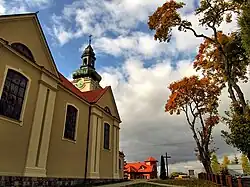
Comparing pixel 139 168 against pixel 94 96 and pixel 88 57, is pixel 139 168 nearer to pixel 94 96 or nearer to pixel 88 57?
pixel 88 57

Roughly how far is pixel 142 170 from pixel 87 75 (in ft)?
150

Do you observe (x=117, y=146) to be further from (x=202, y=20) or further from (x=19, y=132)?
(x=202, y=20)

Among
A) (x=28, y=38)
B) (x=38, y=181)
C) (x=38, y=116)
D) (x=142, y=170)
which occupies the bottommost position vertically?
(x=38, y=181)

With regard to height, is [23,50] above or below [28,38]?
below

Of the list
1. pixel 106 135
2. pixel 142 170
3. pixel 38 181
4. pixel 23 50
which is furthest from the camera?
pixel 142 170

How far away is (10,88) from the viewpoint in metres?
10.6

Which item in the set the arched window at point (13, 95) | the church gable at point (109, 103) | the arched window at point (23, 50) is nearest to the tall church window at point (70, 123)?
the church gable at point (109, 103)

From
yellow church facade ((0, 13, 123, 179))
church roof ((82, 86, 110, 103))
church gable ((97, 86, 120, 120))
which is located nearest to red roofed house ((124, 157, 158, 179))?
church gable ((97, 86, 120, 120))

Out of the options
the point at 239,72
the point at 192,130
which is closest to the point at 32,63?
the point at 239,72

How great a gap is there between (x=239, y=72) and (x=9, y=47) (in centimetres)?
1321

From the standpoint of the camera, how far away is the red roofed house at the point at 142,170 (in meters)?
64.8

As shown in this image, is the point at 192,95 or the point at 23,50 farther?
the point at 192,95

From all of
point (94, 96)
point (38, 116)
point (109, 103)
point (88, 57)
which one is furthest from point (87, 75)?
point (38, 116)

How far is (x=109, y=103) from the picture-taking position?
2275 centimetres
